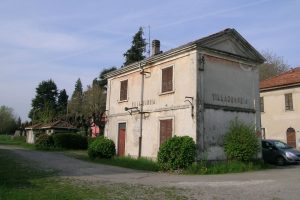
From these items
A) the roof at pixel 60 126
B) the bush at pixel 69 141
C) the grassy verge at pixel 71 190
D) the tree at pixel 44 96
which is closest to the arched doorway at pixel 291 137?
the bush at pixel 69 141

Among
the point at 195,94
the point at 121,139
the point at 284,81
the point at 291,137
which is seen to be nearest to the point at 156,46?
the point at 121,139

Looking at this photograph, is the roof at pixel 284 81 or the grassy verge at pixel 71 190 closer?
Result: the grassy verge at pixel 71 190

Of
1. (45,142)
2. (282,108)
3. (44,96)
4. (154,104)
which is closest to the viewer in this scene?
(154,104)

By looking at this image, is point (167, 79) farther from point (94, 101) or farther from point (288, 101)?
point (94, 101)

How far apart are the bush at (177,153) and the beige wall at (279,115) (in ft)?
51.9

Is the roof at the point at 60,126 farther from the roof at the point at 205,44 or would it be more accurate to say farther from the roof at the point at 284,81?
the roof at the point at 205,44

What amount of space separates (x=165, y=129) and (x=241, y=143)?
171 inches

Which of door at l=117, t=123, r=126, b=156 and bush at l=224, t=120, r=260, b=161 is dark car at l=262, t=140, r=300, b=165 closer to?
bush at l=224, t=120, r=260, b=161

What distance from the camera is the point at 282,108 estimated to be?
31.6 meters

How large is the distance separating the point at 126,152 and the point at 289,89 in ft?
52.5

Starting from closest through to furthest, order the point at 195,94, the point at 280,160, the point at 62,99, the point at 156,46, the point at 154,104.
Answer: the point at 195,94 < the point at 154,104 < the point at 280,160 < the point at 156,46 < the point at 62,99

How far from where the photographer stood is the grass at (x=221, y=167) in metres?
17.2

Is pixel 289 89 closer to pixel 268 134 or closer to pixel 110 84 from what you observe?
pixel 268 134

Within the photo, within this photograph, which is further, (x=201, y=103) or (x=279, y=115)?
(x=279, y=115)
